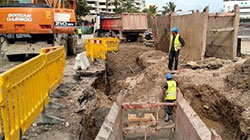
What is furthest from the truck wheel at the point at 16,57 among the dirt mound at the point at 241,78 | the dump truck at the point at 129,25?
the dump truck at the point at 129,25

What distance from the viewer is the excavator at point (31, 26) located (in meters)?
9.88

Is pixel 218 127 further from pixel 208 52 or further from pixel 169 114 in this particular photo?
pixel 208 52

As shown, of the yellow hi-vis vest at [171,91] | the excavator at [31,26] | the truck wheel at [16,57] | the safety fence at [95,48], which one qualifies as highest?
the excavator at [31,26]

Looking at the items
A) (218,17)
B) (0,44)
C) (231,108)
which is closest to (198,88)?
(231,108)

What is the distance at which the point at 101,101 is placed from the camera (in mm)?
7941

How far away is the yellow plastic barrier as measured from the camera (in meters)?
2.94

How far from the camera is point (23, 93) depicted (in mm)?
3506

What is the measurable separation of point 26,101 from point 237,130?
178 inches

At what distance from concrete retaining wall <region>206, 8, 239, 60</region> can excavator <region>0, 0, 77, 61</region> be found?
563cm

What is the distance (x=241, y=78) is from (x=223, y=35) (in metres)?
3.16

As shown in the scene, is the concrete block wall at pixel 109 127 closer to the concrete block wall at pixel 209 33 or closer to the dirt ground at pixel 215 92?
the dirt ground at pixel 215 92

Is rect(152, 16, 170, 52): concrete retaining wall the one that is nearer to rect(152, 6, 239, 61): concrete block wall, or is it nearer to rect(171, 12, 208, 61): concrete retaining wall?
rect(152, 6, 239, 61): concrete block wall

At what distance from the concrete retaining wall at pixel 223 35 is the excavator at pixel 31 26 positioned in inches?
222

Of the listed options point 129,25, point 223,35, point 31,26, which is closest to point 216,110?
point 223,35
